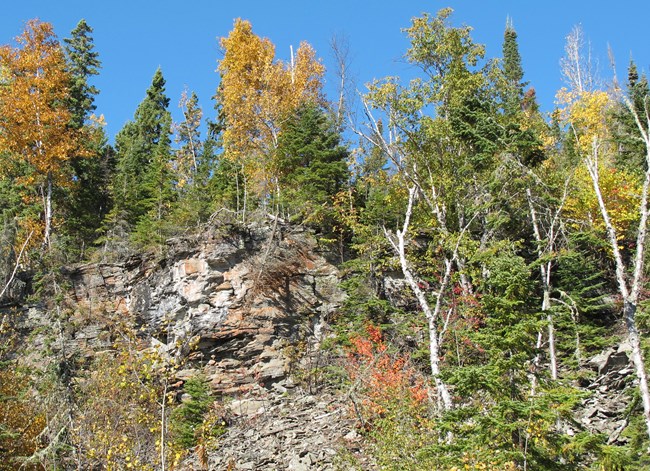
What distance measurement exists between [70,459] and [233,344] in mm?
6025

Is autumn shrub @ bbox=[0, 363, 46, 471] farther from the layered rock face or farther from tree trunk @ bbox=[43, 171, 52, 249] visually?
tree trunk @ bbox=[43, 171, 52, 249]

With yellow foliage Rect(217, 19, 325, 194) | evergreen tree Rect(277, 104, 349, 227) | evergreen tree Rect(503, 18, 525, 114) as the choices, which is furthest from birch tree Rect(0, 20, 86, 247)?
evergreen tree Rect(503, 18, 525, 114)

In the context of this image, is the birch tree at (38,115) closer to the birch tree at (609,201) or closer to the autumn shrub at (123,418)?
the autumn shrub at (123,418)

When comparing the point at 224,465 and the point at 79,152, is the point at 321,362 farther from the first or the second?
the point at 79,152

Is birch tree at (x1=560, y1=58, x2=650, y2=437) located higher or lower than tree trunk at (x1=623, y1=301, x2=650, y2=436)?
higher

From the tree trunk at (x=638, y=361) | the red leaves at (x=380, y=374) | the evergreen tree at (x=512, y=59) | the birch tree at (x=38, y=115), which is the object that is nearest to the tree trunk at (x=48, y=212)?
the birch tree at (x=38, y=115)

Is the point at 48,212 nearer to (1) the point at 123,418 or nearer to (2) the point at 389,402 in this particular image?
(1) the point at 123,418

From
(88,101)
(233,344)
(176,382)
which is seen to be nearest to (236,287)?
(233,344)

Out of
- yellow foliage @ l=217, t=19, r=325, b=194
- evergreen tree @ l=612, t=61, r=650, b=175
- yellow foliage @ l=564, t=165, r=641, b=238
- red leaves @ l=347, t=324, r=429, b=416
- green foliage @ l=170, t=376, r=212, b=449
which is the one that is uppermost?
yellow foliage @ l=217, t=19, r=325, b=194

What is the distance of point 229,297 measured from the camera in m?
19.4

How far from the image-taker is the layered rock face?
18.7 m

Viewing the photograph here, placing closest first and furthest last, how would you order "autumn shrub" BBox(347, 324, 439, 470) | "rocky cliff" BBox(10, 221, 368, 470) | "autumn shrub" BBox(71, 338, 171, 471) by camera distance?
1. "autumn shrub" BBox(71, 338, 171, 471)
2. "autumn shrub" BBox(347, 324, 439, 470)
3. "rocky cliff" BBox(10, 221, 368, 470)

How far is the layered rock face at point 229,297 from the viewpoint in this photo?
1872cm

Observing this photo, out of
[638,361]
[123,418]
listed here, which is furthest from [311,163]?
[638,361]
